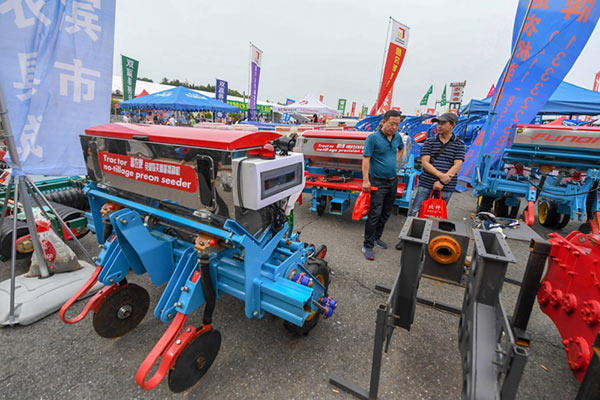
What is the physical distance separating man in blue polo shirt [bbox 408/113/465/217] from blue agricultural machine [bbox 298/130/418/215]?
3.43 feet

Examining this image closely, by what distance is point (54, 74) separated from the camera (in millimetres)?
2588

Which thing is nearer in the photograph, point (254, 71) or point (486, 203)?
point (486, 203)

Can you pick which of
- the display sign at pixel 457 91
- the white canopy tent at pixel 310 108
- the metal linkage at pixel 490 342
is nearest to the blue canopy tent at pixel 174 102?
the white canopy tent at pixel 310 108

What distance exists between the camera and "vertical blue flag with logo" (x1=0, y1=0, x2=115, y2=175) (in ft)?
7.57

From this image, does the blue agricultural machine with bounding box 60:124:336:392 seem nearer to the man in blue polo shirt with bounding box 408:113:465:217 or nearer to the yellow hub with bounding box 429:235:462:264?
the yellow hub with bounding box 429:235:462:264

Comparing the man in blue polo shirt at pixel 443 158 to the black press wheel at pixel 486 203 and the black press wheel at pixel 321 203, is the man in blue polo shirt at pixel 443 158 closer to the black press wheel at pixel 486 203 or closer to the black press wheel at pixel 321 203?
the black press wheel at pixel 321 203

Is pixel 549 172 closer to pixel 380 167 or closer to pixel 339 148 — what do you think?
Result: pixel 380 167

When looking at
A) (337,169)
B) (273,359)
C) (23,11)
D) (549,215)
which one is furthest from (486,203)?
(23,11)

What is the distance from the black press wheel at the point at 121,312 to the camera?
77.2 inches

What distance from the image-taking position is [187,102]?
13047mm

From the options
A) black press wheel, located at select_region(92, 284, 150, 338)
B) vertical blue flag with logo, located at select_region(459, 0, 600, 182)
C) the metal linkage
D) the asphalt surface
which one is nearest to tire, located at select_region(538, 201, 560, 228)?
vertical blue flag with logo, located at select_region(459, 0, 600, 182)

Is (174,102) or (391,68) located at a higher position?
(391,68)

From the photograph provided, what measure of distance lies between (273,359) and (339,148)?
3381mm

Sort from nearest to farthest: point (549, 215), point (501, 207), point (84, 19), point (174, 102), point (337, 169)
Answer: point (84, 19) < point (549, 215) < point (337, 169) < point (501, 207) < point (174, 102)
